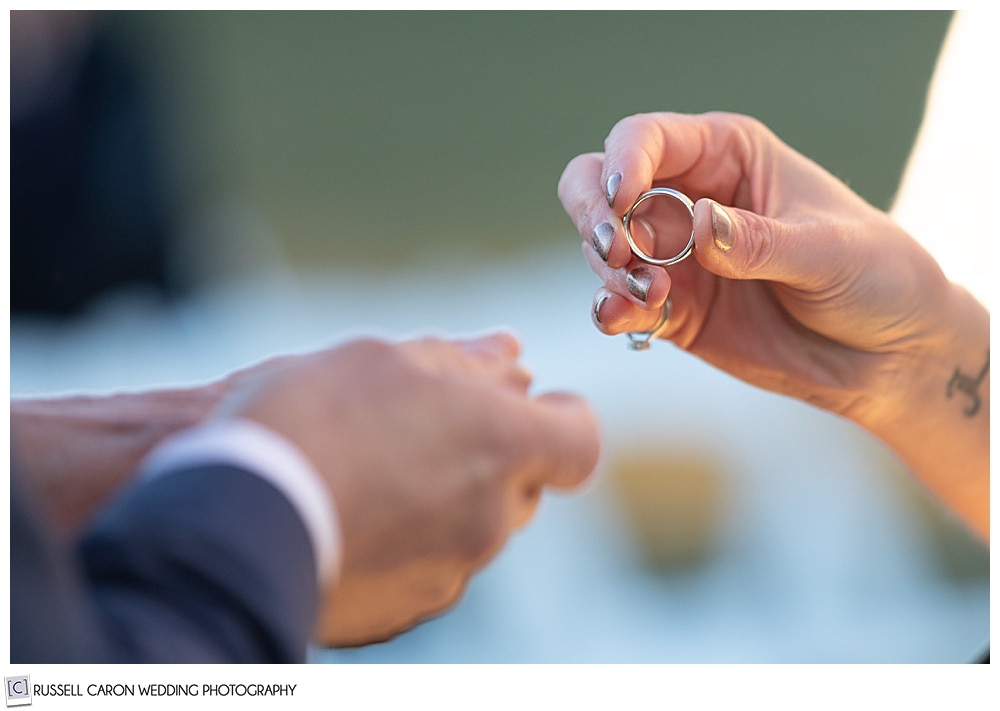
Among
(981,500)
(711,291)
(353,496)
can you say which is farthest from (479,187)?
(981,500)

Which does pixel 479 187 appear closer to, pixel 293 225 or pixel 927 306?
pixel 293 225

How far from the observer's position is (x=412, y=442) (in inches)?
30.3

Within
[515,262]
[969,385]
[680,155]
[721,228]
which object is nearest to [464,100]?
[515,262]

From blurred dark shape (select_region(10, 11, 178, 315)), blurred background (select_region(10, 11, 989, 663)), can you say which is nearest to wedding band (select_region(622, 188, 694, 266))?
blurred background (select_region(10, 11, 989, 663))

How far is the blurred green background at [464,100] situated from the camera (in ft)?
3.16

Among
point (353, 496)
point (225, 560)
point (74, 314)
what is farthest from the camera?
point (74, 314)

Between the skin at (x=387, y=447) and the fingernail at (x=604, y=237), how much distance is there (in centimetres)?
23

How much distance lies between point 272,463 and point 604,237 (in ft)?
0.91

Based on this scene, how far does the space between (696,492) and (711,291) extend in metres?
0.34

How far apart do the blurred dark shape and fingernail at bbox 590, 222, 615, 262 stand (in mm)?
589

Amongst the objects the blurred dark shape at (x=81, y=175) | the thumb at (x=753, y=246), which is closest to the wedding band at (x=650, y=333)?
the thumb at (x=753, y=246)

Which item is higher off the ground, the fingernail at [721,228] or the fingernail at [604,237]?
the fingernail at [721,228]

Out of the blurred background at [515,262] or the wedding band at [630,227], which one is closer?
the wedding band at [630,227]
